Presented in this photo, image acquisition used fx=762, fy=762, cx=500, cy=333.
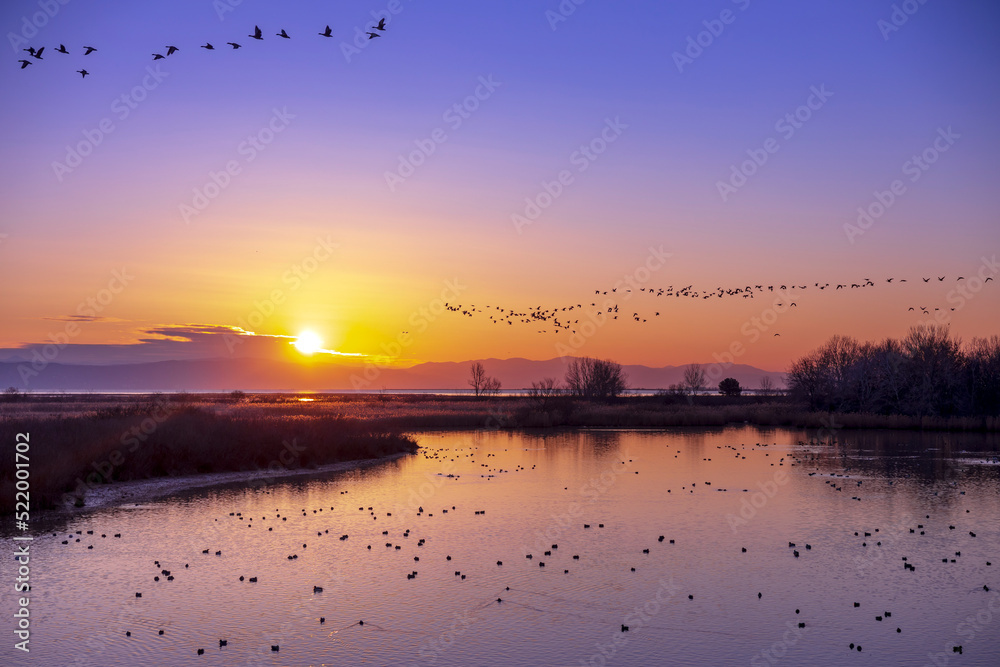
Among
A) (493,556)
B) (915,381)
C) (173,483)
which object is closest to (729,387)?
(915,381)

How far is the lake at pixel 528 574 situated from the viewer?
1291 cm

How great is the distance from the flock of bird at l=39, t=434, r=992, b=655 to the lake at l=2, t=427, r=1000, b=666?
0.28 feet

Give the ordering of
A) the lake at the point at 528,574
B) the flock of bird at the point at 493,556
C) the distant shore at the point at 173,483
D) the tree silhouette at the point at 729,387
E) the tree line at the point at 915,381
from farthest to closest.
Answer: the tree silhouette at the point at 729,387 → the tree line at the point at 915,381 → the distant shore at the point at 173,483 → the flock of bird at the point at 493,556 → the lake at the point at 528,574

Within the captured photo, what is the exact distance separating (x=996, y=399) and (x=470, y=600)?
81073 mm

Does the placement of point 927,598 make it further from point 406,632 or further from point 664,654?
point 406,632

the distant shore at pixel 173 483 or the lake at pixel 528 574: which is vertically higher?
the distant shore at pixel 173 483

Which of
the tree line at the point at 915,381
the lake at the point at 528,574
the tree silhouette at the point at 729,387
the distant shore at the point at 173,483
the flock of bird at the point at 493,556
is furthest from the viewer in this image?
the tree silhouette at the point at 729,387

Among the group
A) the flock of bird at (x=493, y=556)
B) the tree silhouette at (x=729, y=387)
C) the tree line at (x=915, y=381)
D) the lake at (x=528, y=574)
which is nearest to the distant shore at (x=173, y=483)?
the lake at (x=528, y=574)

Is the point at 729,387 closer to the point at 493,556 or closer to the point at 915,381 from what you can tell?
the point at 915,381

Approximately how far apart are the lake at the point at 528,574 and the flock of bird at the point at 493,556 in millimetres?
85

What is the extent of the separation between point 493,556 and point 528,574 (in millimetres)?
2037

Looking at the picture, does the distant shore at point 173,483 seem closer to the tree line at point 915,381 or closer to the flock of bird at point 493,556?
the flock of bird at point 493,556

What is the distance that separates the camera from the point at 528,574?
1756cm

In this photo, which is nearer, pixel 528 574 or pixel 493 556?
pixel 528 574
